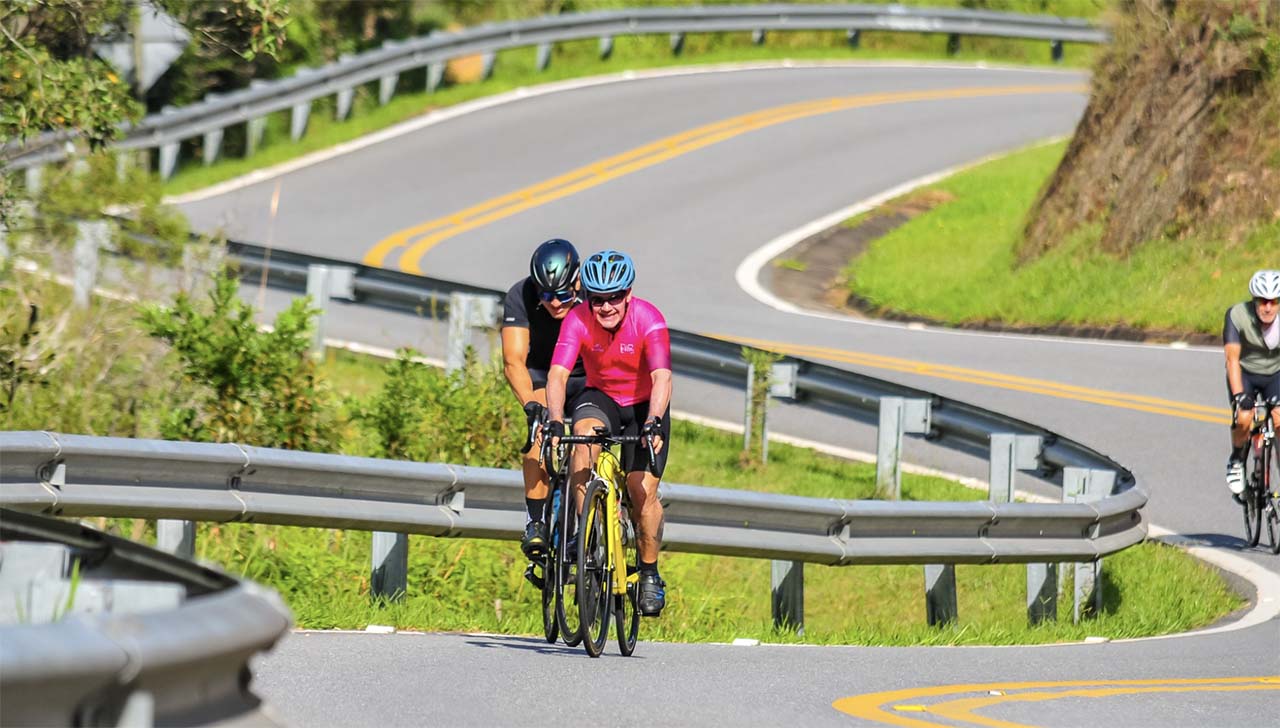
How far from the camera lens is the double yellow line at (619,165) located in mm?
26078

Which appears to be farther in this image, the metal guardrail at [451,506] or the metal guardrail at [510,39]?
the metal guardrail at [510,39]

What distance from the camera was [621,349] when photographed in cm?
931

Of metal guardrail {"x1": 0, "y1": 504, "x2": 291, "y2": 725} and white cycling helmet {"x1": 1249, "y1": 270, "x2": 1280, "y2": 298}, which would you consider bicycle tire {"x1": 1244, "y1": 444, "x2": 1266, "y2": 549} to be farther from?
metal guardrail {"x1": 0, "y1": 504, "x2": 291, "y2": 725}

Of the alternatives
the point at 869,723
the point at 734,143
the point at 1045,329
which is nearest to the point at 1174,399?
the point at 1045,329

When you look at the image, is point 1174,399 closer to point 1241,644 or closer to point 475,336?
point 475,336

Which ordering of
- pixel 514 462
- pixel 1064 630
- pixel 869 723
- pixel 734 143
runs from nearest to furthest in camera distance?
pixel 869 723 < pixel 1064 630 < pixel 514 462 < pixel 734 143

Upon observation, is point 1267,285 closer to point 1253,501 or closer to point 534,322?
point 1253,501

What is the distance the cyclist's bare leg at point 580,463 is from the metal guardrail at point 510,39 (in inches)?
632

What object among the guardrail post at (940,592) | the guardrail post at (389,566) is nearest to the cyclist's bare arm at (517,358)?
the guardrail post at (389,566)

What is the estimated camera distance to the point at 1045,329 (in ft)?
72.7

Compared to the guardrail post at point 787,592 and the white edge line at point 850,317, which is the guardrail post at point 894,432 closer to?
the guardrail post at point 787,592

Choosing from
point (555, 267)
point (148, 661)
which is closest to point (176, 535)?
point (555, 267)

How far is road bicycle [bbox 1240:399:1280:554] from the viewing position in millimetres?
13945

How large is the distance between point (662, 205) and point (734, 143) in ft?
14.1
